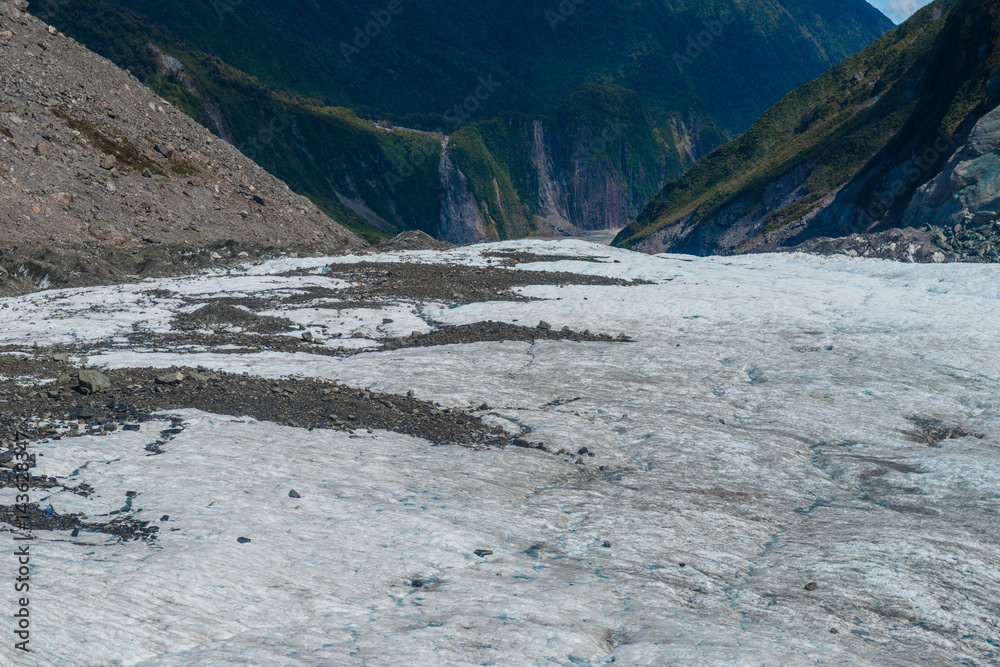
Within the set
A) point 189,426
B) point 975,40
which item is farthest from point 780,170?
point 189,426

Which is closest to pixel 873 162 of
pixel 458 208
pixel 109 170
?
pixel 109 170

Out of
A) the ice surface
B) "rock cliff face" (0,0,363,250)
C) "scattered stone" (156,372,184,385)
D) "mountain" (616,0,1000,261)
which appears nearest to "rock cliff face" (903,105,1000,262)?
"mountain" (616,0,1000,261)

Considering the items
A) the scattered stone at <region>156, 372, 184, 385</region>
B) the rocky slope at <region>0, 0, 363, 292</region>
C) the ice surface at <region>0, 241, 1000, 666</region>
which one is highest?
the rocky slope at <region>0, 0, 363, 292</region>

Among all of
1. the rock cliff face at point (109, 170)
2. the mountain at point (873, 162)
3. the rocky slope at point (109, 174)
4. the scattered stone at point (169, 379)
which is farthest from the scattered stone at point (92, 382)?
the mountain at point (873, 162)

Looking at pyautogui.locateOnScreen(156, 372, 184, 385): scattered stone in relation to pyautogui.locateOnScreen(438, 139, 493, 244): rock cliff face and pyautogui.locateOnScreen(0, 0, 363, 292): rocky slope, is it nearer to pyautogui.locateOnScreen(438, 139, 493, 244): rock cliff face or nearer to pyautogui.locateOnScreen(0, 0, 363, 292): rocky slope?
pyautogui.locateOnScreen(0, 0, 363, 292): rocky slope

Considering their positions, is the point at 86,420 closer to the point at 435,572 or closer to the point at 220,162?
the point at 435,572

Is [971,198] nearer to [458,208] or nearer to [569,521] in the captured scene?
[569,521]
